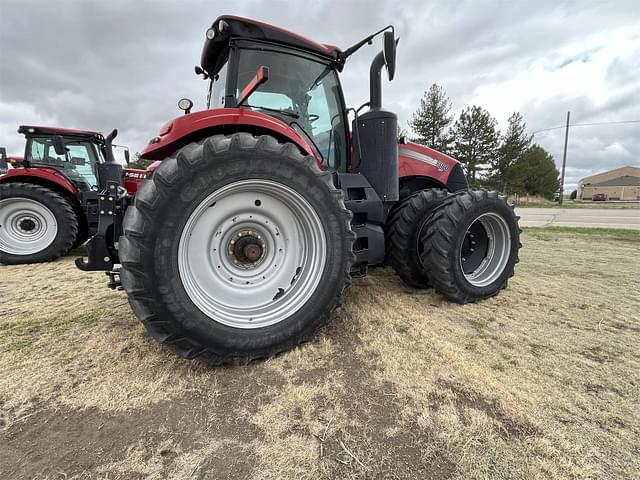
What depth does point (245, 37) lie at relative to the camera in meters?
2.38

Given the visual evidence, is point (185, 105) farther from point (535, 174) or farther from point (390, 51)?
point (535, 174)

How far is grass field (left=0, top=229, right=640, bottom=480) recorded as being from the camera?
118 cm

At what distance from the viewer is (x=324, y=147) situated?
9.25ft

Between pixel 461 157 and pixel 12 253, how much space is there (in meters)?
30.9

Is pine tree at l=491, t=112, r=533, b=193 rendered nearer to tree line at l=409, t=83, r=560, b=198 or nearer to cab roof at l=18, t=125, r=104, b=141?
tree line at l=409, t=83, r=560, b=198

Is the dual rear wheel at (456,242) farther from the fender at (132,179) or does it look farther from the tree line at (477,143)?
the tree line at (477,143)

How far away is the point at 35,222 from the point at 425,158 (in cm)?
595

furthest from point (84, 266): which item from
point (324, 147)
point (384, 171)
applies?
point (384, 171)

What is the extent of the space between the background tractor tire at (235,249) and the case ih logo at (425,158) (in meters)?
1.71

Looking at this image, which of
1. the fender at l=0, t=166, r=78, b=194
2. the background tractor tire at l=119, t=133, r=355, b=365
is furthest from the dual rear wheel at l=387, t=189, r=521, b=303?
the fender at l=0, t=166, r=78, b=194

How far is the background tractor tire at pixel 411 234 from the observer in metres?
2.99

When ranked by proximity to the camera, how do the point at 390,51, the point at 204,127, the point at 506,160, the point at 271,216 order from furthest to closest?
1. the point at 506,160
2. the point at 390,51
3. the point at 271,216
4. the point at 204,127

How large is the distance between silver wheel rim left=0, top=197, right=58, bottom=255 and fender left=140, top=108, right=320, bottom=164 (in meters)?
4.38

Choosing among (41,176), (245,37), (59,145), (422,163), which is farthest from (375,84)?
(59,145)
